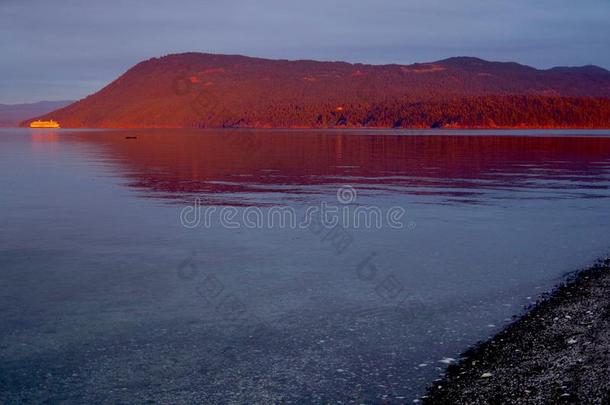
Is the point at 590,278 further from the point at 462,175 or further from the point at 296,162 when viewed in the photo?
the point at 296,162

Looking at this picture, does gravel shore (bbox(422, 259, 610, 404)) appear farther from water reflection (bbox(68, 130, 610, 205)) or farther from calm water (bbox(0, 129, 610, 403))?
water reflection (bbox(68, 130, 610, 205))

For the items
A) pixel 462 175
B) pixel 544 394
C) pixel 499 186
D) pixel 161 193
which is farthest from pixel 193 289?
pixel 462 175

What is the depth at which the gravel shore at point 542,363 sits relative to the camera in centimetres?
719

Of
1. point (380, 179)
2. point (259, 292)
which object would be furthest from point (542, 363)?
point (380, 179)

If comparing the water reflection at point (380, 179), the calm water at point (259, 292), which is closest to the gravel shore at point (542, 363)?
the calm water at point (259, 292)

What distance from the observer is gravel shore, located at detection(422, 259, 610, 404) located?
23.6 ft

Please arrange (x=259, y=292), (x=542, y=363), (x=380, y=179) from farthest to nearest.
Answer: (x=380, y=179)
(x=259, y=292)
(x=542, y=363)

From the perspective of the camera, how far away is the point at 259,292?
39.2ft

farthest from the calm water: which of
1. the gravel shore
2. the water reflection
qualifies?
the water reflection

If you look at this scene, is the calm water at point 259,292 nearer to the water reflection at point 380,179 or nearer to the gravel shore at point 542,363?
the gravel shore at point 542,363

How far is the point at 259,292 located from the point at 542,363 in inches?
219

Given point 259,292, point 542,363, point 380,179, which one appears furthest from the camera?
point 380,179

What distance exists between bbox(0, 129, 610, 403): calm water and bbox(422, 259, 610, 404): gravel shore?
403 mm

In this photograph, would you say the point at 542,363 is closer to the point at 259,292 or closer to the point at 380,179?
the point at 259,292
